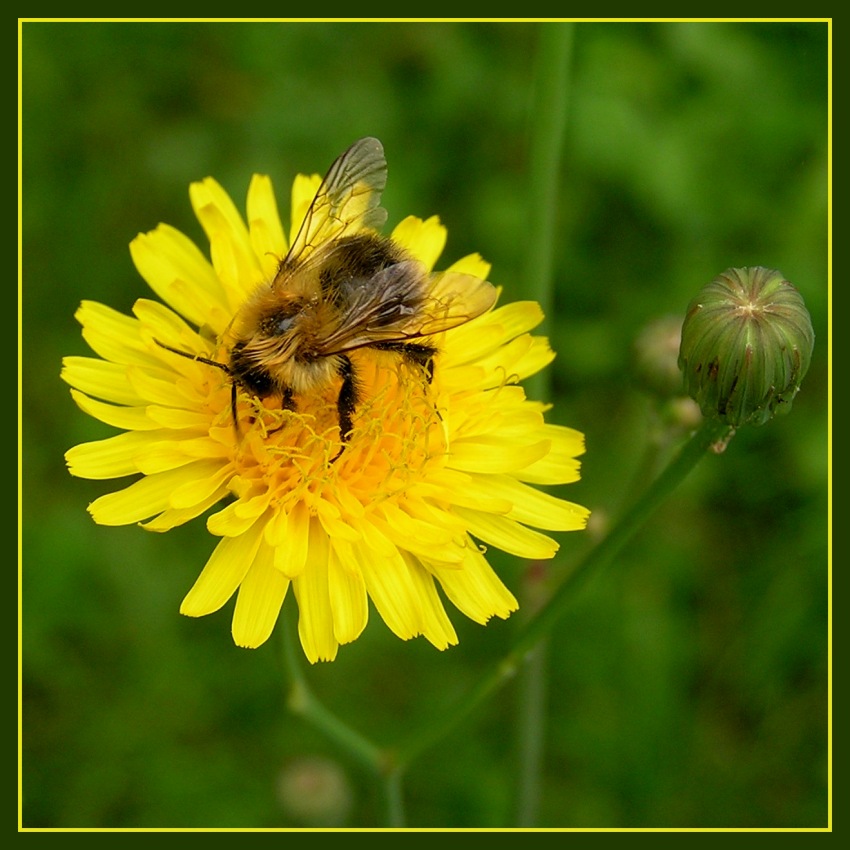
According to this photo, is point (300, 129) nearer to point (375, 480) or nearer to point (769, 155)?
point (769, 155)

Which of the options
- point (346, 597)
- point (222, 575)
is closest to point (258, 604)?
point (222, 575)

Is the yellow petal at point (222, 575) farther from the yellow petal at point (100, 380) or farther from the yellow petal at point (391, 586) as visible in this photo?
the yellow petal at point (100, 380)

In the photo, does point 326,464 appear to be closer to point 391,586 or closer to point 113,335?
point 391,586

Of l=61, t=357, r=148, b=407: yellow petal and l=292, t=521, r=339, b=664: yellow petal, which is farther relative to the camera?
l=61, t=357, r=148, b=407: yellow petal

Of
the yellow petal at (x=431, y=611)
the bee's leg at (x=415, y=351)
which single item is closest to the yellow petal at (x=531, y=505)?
the yellow petal at (x=431, y=611)

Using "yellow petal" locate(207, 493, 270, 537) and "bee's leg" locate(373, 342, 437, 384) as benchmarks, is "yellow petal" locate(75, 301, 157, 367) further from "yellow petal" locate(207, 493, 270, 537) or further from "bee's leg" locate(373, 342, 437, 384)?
"bee's leg" locate(373, 342, 437, 384)

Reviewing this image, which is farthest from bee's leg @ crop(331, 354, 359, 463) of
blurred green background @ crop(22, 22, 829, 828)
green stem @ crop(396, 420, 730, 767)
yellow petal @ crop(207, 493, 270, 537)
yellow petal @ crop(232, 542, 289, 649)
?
blurred green background @ crop(22, 22, 829, 828)
